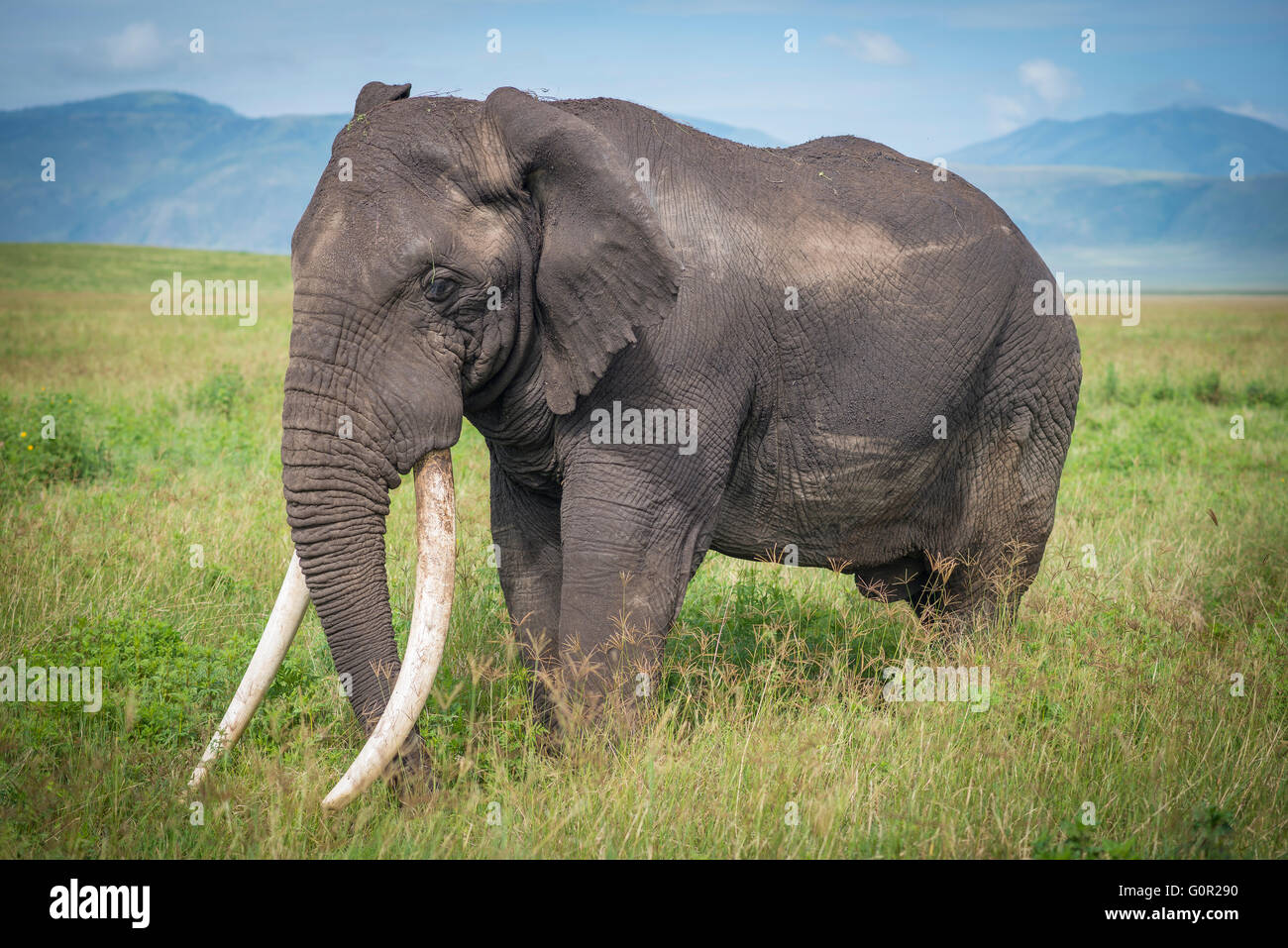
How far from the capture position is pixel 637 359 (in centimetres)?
482

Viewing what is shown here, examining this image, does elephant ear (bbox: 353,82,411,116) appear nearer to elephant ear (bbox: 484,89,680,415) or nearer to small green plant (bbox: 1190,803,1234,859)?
elephant ear (bbox: 484,89,680,415)

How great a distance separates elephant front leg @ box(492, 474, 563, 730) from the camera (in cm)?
573

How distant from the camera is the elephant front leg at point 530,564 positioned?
5.73 m

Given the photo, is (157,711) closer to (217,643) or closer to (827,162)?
(217,643)

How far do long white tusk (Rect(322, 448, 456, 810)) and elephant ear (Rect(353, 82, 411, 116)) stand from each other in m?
1.65

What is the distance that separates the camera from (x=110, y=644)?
19.0ft

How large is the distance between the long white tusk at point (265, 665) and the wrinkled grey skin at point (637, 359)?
0.30 metres

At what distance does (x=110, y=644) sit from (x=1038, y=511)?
202 inches

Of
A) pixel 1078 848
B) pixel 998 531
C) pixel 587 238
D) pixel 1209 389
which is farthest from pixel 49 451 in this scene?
pixel 1209 389

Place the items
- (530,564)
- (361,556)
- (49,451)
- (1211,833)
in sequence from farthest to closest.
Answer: (49,451) → (530,564) → (361,556) → (1211,833)

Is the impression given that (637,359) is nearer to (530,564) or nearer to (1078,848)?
(530,564)

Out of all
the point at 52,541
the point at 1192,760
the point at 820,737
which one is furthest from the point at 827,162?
the point at 52,541

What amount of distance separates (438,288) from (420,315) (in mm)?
133
